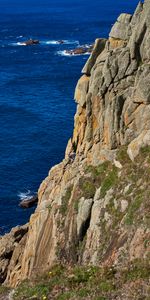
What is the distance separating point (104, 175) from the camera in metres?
46.3

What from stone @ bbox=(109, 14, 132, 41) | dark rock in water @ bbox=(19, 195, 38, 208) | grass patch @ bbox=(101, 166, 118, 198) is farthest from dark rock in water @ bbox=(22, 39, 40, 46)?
grass patch @ bbox=(101, 166, 118, 198)

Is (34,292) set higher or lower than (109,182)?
A: lower

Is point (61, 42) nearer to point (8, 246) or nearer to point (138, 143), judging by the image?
point (8, 246)

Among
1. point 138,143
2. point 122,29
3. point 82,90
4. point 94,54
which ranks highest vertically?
point 122,29

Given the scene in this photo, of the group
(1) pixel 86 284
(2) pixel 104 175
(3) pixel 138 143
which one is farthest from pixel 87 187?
(1) pixel 86 284

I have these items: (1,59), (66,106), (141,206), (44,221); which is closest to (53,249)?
(44,221)

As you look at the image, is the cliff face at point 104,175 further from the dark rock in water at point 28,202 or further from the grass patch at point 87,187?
the dark rock in water at point 28,202

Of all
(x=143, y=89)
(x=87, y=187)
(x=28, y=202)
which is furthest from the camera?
(x=28, y=202)

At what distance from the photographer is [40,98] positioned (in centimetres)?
12900

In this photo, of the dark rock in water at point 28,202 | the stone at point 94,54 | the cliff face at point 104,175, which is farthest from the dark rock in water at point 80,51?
the stone at point 94,54

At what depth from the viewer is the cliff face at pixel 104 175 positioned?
134 ft

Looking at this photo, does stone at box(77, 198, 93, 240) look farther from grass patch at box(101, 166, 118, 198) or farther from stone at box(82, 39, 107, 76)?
stone at box(82, 39, 107, 76)

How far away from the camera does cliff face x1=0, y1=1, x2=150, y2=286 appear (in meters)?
40.9

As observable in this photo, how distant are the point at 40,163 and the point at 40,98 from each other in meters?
35.5
